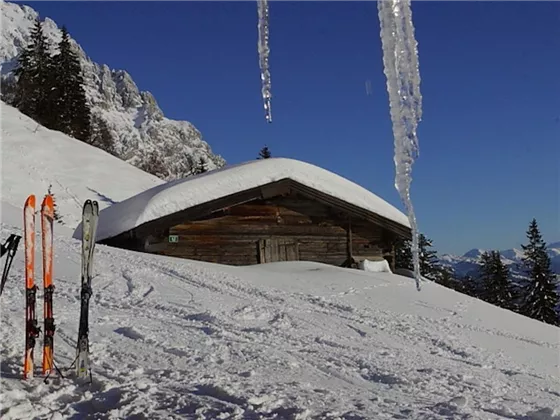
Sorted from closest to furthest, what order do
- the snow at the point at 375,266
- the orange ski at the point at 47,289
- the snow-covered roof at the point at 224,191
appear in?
the orange ski at the point at 47,289 < the snow-covered roof at the point at 224,191 < the snow at the point at 375,266

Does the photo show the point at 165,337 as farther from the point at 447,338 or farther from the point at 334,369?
the point at 447,338

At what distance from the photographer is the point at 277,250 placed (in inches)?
645

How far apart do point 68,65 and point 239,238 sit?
1366 inches

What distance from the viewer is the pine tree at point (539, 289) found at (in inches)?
1258

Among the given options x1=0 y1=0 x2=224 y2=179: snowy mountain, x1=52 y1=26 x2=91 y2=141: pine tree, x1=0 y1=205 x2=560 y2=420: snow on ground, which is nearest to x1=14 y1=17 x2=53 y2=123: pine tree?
x1=52 y1=26 x2=91 y2=141: pine tree

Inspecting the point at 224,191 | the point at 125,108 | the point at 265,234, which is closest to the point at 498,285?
the point at 265,234

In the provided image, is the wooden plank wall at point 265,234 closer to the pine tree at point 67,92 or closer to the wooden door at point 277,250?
the wooden door at point 277,250

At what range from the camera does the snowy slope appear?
31531 millimetres

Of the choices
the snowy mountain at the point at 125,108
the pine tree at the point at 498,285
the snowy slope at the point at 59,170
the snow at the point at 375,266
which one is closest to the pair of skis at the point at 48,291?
the snow at the point at 375,266

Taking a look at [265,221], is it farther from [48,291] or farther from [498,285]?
[498,285]

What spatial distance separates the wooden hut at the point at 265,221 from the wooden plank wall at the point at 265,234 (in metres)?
0.03

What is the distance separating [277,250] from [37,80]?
3583cm

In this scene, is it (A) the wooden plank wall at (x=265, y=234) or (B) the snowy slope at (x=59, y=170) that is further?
(B) the snowy slope at (x=59, y=170)

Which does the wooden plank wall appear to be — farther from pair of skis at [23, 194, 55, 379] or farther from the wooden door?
pair of skis at [23, 194, 55, 379]
